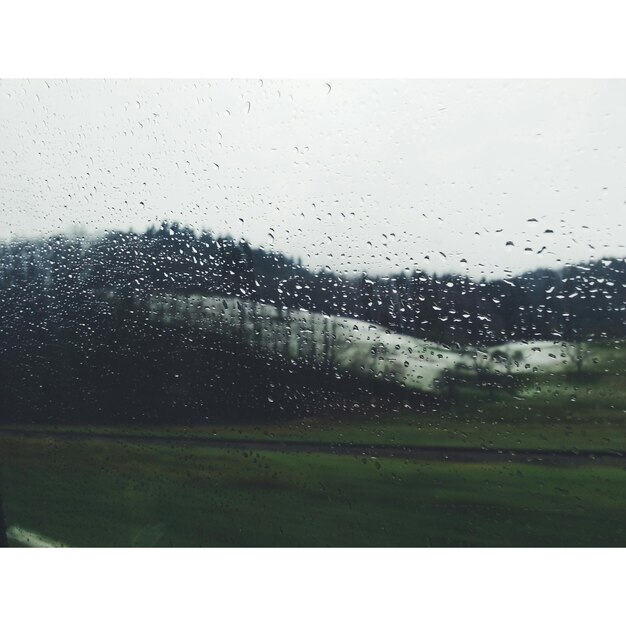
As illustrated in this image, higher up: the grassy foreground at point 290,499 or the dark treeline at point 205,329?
the dark treeline at point 205,329

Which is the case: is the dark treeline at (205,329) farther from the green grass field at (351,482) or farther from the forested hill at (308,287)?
the green grass field at (351,482)

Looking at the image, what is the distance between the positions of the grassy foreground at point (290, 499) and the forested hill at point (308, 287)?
1.98ft

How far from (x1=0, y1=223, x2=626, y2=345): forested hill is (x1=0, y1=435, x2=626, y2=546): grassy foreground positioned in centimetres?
60

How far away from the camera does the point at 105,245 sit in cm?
281

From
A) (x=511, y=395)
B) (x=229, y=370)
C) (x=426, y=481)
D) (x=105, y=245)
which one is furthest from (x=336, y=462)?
(x=105, y=245)

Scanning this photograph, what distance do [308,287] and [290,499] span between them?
962mm

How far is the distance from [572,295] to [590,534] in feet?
3.41

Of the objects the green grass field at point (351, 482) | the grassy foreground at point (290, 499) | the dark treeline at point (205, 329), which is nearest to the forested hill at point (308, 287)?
the dark treeline at point (205, 329)

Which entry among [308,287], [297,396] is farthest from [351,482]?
[308,287]

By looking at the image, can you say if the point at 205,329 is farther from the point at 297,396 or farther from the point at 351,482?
the point at 351,482

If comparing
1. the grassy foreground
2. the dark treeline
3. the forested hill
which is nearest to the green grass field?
the grassy foreground

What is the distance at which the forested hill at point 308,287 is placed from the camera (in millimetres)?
2592

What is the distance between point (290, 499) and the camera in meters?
2.74

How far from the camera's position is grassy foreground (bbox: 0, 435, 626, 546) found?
2621 millimetres
